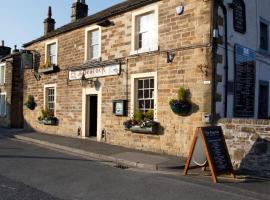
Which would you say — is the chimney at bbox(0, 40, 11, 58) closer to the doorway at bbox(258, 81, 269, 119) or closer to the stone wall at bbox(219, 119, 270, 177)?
the doorway at bbox(258, 81, 269, 119)

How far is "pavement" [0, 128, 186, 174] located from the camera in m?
9.90

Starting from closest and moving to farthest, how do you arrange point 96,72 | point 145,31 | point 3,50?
point 145,31 → point 96,72 → point 3,50

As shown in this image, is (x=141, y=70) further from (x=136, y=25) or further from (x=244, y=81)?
(x=244, y=81)

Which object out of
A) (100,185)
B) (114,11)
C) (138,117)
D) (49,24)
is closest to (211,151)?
(100,185)

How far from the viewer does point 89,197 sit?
265 inches

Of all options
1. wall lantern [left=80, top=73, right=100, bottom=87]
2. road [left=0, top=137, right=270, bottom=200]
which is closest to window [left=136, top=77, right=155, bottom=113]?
wall lantern [left=80, top=73, right=100, bottom=87]

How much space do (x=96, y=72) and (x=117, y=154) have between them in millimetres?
4835

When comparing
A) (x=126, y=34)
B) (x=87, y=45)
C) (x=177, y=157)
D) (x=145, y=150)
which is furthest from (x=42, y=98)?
(x=177, y=157)

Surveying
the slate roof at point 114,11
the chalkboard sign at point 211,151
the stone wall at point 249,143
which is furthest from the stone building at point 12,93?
the chalkboard sign at point 211,151

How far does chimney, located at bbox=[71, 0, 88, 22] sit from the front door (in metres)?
6.32

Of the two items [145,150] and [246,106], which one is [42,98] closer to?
[145,150]

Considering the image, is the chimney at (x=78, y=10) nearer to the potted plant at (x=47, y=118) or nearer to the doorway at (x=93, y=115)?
the potted plant at (x=47, y=118)

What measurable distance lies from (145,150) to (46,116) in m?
7.79

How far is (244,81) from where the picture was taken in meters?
12.1
